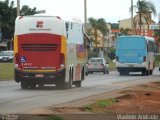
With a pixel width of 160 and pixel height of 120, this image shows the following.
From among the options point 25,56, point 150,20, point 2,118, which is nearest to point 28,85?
point 25,56

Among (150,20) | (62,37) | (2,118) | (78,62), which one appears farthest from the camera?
(150,20)

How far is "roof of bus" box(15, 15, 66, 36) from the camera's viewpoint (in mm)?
29812

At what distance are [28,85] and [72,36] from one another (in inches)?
126

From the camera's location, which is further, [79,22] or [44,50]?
[79,22]

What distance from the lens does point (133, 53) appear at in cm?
5569

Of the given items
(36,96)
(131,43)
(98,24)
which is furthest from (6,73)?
(98,24)

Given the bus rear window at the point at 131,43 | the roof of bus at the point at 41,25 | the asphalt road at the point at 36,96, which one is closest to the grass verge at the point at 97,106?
the asphalt road at the point at 36,96

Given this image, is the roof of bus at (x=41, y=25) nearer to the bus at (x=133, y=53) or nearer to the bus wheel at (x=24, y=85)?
the bus wheel at (x=24, y=85)

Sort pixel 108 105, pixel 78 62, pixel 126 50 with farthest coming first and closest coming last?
pixel 126 50, pixel 78 62, pixel 108 105

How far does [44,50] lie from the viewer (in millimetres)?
29891

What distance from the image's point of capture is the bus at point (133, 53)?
5541 centimetres

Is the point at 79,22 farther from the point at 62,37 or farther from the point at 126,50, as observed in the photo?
the point at 126,50

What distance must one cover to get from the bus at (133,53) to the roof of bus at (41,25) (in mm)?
25999

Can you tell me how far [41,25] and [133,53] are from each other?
26597 mm
